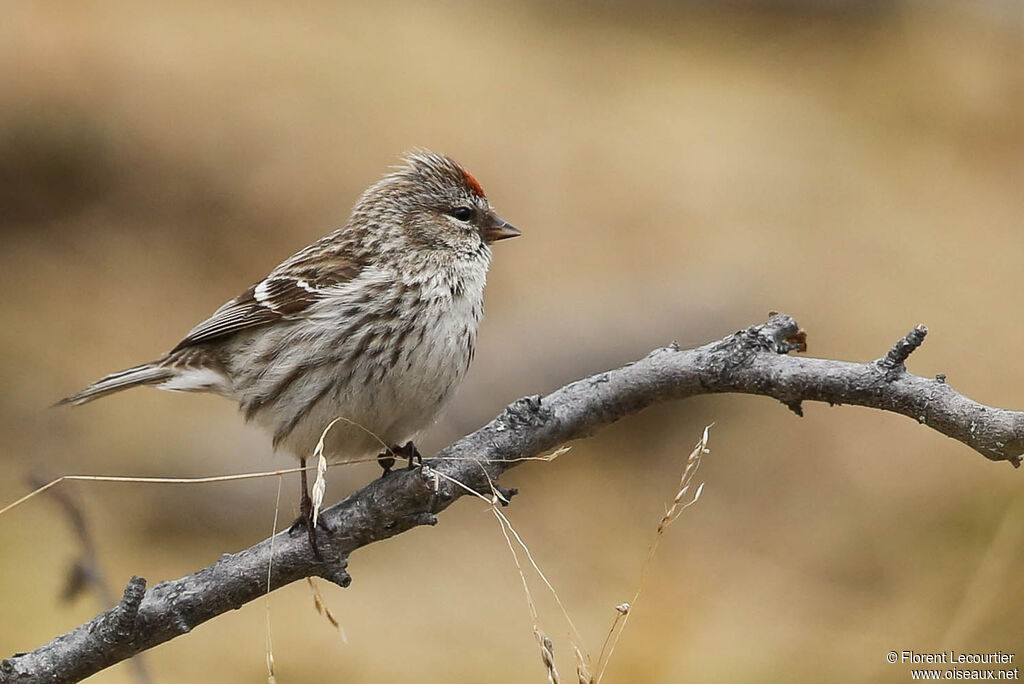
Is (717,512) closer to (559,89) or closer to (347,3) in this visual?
(559,89)

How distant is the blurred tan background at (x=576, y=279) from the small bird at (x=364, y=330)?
1199 millimetres

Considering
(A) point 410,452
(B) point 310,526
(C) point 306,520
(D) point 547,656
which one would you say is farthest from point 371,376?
(D) point 547,656

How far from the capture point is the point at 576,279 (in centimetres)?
823

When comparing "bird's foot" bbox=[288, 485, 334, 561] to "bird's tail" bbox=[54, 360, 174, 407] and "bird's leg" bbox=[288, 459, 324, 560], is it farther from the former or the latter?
"bird's tail" bbox=[54, 360, 174, 407]

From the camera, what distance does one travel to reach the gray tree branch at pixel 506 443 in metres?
2.41

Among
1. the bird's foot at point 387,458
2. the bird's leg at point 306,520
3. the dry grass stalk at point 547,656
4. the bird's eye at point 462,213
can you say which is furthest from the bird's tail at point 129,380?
the dry grass stalk at point 547,656

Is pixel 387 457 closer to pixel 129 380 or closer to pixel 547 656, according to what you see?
pixel 129 380

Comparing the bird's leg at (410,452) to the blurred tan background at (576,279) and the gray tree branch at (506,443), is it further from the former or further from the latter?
the blurred tan background at (576,279)

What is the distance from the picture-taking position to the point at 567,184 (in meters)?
9.15

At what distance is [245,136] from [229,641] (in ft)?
14.2

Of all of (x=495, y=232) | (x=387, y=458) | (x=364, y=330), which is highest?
(x=495, y=232)

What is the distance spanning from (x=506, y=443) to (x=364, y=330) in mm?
976

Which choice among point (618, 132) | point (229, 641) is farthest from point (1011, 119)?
point (229, 641)

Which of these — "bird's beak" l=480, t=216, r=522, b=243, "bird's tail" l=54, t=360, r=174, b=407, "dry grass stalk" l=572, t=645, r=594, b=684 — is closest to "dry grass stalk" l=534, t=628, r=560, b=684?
"dry grass stalk" l=572, t=645, r=594, b=684
